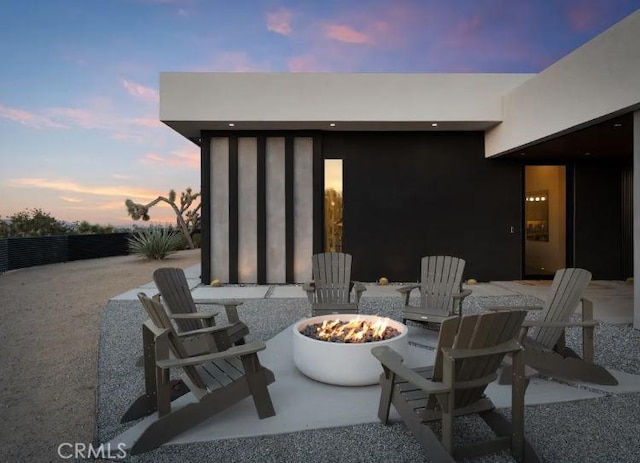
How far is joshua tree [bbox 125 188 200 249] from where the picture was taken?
1733 cm

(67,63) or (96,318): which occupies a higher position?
(67,63)

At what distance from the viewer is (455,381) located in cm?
185

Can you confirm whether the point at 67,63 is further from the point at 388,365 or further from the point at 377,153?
the point at 388,365

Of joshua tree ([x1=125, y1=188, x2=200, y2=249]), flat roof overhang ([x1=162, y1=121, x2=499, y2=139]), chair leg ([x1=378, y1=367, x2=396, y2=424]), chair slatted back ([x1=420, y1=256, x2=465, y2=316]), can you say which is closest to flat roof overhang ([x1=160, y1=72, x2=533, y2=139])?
flat roof overhang ([x1=162, y1=121, x2=499, y2=139])

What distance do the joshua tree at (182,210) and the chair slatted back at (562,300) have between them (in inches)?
626

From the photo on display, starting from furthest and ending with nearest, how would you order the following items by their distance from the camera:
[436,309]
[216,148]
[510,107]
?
[216,148], [510,107], [436,309]

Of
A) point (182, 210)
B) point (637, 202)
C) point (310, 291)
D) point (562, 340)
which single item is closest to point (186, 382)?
point (310, 291)

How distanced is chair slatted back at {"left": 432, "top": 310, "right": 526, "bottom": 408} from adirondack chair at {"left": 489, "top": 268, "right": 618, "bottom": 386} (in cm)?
96

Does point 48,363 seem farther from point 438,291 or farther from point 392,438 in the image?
point 438,291

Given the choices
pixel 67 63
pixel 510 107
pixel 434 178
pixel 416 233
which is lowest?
pixel 416 233

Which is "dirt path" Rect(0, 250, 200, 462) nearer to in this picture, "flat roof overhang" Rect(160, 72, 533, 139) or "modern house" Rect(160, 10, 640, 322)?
"modern house" Rect(160, 10, 640, 322)

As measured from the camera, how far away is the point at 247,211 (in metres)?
7.59

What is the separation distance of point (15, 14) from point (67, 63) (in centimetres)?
139

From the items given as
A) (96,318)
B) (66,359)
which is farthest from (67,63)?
(66,359)
